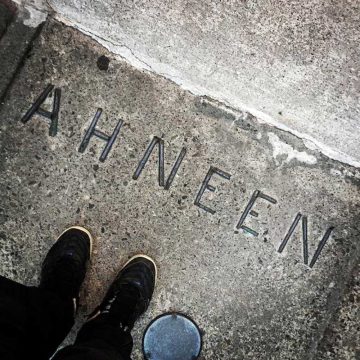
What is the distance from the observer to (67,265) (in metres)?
2.22

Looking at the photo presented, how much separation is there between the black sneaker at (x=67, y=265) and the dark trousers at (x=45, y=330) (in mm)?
82

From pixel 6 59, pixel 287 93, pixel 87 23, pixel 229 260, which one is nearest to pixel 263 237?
pixel 229 260

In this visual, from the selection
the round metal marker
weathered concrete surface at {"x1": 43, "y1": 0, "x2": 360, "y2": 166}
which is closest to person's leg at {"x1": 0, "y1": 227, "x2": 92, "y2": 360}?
the round metal marker

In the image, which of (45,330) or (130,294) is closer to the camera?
(45,330)

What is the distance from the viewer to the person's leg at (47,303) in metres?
1.75

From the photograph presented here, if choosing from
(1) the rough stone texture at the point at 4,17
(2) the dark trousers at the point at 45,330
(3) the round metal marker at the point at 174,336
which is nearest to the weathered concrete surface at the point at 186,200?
(3) the round metal marker at the point at 174,336

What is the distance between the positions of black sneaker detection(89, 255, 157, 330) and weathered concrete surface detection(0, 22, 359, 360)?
9cm

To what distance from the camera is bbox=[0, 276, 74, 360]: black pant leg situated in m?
1.72

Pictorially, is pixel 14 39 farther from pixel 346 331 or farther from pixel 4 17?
pixel 346 331

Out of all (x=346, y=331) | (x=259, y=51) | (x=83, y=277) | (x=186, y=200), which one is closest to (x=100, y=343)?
(x=83, y=277)

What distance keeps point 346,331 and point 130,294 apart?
112cm

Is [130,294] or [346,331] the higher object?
[346,331]

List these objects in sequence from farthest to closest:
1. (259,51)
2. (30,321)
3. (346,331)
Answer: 1. (346,331)
2. (259,51)
3. (30,321)

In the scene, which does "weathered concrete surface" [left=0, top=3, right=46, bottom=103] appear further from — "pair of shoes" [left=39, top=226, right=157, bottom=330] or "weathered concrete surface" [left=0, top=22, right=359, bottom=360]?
"pair of shoes" [left=39, top=226, right=157, bottom=330]
